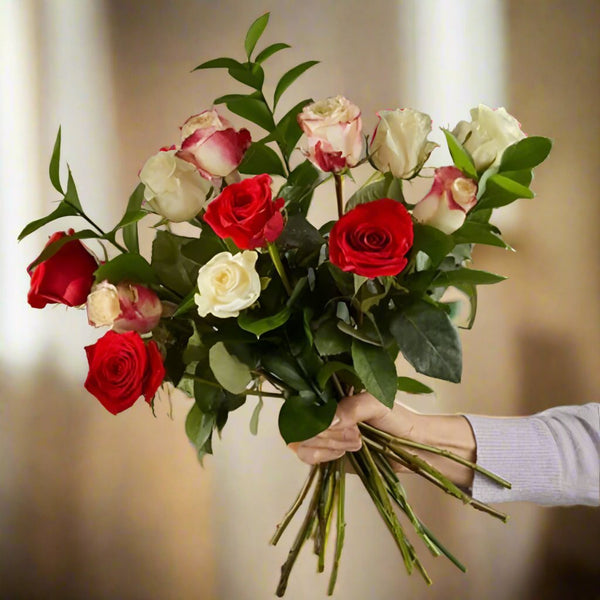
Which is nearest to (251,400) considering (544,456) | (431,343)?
(544,456)

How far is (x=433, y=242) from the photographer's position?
0.74 meters

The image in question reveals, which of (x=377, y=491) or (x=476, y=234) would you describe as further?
(x=377, y=491)

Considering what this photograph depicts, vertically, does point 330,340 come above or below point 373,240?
below

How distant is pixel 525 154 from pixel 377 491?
17.7 inches

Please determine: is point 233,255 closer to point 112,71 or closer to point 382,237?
point 382,237

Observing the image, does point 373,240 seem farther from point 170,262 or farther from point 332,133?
point 170,262

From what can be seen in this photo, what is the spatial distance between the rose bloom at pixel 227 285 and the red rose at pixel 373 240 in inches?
3.3

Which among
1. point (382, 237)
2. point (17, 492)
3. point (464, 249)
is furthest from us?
point (17, 492)

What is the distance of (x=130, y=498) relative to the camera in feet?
5.64

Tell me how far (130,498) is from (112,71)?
1002 millimetres

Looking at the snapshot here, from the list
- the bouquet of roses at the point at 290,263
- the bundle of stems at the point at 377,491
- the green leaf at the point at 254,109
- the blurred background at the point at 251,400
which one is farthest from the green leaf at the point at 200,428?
the blurred background at the point at 251,400

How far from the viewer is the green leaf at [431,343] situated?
0.76 metres

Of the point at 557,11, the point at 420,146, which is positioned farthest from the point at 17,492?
the point at 557,11

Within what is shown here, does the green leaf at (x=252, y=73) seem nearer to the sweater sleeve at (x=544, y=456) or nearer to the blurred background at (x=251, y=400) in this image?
the sweater sleeve at (x=544, y=456)
